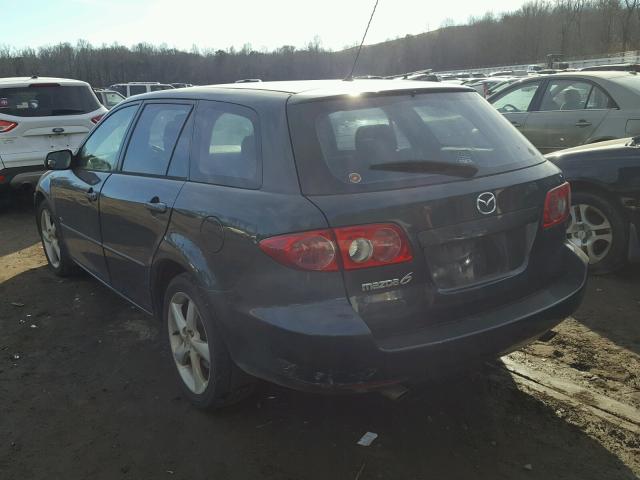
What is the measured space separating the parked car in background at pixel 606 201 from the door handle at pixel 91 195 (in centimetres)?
381

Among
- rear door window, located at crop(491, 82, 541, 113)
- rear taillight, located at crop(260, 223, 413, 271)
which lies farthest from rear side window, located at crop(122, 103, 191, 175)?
rear door window, located at crop(491, 82, 541, 113)

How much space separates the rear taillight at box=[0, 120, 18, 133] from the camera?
781cm

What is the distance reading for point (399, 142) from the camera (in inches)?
111

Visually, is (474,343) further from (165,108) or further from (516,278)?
(165,108)

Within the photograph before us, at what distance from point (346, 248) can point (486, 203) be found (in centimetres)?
71

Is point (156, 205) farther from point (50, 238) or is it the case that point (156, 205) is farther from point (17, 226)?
point (17, 226)

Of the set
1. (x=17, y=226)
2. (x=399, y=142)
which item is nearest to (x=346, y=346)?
(x=399, y=142)

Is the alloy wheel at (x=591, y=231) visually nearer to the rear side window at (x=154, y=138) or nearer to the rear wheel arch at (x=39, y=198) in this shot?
the rear side window at (x=154, y=138)

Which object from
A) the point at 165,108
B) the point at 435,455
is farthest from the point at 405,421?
the point at 165,108

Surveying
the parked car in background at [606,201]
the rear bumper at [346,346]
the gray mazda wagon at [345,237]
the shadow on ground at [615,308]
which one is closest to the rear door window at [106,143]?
the gray mazda wagon at [345,237]

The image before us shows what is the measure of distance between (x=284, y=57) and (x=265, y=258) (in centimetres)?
9523

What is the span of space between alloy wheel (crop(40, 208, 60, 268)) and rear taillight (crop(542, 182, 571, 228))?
4.31 meters

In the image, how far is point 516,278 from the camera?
8.94 ft

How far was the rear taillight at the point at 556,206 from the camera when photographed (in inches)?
114
